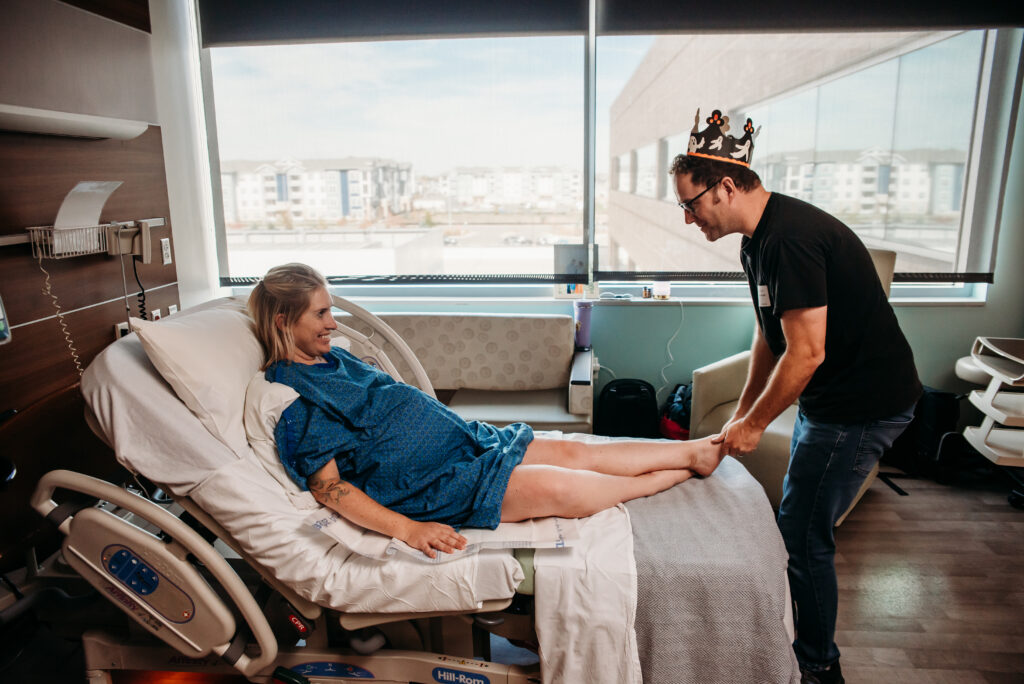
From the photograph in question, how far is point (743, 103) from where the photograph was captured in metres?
3.56

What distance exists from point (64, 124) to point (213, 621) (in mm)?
1827

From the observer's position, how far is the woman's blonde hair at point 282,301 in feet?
6.17

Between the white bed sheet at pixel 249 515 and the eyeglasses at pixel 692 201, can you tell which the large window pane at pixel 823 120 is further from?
the white bed sheet at pixel 249 515

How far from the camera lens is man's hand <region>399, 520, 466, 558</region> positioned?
169 cm

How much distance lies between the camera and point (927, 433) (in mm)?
3371

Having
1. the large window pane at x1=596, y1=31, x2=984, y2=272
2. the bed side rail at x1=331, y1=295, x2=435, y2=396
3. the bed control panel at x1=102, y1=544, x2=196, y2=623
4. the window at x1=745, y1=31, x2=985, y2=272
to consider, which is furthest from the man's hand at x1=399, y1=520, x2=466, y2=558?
the window at x1=745, y1=31, x2=985, y2=272

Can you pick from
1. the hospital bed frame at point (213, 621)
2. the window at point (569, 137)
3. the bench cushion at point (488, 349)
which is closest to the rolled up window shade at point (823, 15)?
the window at point (569, 137)

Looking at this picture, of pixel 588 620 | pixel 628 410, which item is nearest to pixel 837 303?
pixel 588 620

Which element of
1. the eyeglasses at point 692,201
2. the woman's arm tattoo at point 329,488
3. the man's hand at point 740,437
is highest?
the eyeglasses at point 692,201

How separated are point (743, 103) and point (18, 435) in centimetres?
339

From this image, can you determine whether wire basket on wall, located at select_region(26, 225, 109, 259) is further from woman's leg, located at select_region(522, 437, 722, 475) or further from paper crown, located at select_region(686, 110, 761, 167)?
paper crown, located at select_region(686, 110, 761, 167)

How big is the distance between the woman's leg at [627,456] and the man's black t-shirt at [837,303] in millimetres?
338

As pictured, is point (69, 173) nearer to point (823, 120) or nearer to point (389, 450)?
point (389, 450)

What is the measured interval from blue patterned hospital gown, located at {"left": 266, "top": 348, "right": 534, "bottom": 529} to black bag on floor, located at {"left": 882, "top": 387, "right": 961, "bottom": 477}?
244 cm
